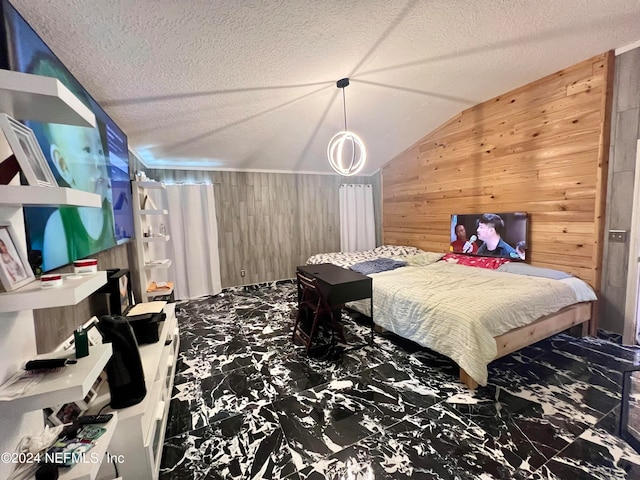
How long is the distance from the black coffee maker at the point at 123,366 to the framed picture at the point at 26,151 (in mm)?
749

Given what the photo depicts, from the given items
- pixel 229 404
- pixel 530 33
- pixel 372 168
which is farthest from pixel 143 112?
pixel 372 168

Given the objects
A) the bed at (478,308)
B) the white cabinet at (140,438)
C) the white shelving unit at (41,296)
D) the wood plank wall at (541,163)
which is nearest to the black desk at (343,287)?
the bed at (478,308)

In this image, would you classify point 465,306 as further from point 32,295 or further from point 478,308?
point 32,295

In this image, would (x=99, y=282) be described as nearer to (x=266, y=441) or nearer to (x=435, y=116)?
(x=266, y=441)

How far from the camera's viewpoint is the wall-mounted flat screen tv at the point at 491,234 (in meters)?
3.43

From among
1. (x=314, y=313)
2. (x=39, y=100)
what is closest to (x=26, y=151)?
(x=39, y=100)

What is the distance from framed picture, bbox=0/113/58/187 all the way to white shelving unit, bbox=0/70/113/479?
68 millimetres

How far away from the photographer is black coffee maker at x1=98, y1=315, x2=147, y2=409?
130 cm

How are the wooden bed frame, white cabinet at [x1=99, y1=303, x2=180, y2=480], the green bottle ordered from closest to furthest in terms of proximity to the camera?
the green bottle, white cabinet at [x1=99, y1=303, x2=180, y2=480], the wooden bed frame

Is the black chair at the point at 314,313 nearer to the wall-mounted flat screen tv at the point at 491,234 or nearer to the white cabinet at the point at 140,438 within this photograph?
Result: the white cabinet at the point at 140,438

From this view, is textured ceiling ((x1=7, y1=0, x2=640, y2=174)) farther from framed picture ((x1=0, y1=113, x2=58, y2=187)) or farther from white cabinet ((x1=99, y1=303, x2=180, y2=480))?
white cabinet ((x1=99, y1=303, x2=180, y2=480))

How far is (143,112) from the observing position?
270 centimetres

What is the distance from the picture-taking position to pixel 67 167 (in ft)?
4.59

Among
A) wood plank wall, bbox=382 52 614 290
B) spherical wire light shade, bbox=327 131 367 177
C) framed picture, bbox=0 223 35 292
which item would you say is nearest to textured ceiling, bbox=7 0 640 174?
wood plank wall, bbox=382 52 614 290
